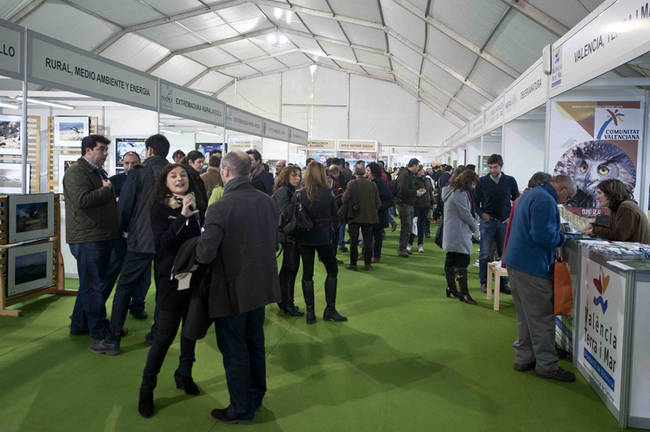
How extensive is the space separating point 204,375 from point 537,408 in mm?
2104

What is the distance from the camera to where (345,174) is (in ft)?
28.5

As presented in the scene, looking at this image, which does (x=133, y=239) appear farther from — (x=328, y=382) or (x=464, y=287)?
(x=464, y=287)

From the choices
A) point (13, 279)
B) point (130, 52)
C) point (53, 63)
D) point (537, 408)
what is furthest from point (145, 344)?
point (130, 52)

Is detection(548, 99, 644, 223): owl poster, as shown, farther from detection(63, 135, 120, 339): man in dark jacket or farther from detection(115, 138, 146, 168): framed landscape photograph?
detection(115, 138, 146, 168): framed landscape photograph

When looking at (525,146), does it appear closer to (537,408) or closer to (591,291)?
(591,291)

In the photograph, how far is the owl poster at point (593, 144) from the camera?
456 cm

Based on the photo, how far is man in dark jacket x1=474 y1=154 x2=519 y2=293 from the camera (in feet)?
17.4

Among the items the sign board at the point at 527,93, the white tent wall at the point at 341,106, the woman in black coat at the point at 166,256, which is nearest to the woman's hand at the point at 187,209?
the woman in black coat at the point at 166,256

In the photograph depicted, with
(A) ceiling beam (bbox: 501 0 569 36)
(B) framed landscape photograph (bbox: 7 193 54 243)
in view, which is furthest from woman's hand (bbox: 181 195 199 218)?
(A) ceiling beam (bbox: 501 0 569 36)

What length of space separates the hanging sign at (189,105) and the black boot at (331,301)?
10.3 feet

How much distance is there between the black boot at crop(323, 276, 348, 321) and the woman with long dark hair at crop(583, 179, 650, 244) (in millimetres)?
2202

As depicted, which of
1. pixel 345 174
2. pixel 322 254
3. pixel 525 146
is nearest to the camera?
pixel 322 254

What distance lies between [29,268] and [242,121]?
521 centimetres

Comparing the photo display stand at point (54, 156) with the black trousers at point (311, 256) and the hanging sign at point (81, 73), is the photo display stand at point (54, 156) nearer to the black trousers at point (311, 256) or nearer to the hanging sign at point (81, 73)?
the hanging sign at point (81, 73)
